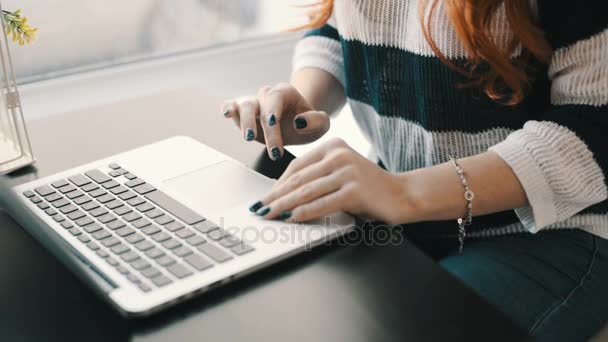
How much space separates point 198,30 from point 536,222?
99cm

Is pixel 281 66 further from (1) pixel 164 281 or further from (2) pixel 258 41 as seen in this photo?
(1) pixel 164 281

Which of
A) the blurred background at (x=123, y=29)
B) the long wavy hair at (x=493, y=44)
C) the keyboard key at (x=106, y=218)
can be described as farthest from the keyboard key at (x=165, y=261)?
the blurred background at (x=123, y=29)

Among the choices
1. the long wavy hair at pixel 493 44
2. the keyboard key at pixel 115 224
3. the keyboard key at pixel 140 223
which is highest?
the long wavy hair at pixel 493 44

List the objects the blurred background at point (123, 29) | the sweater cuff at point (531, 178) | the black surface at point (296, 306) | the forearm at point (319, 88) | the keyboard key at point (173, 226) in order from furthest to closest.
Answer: the blurred background at point (123, 29), the forearm at point (319, 88), the sweater cuff at point (531, 178), the keyboard key at point (173, 226), the black surface at point (296, 306)

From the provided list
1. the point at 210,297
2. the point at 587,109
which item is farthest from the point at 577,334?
the point at 210,297

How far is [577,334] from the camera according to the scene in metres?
0.71

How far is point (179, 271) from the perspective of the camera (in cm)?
52

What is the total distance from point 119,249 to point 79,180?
0.59 feet

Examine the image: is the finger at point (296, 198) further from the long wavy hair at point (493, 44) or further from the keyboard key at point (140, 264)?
the long wavy hair at point (493, 44)

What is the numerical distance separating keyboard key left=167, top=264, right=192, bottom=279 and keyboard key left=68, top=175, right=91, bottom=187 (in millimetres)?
224

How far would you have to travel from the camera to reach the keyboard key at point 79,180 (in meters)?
0.69

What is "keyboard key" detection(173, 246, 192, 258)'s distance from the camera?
543 mm

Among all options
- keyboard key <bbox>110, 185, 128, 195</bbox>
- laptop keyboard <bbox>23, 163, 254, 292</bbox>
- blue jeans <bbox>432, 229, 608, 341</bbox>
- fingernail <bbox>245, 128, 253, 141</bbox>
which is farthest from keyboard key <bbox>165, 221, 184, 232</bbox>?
blue jeans <bbox>432, 229, 608, 341</bbox>

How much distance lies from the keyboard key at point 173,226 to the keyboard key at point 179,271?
62 mm
